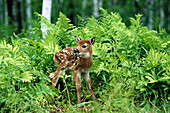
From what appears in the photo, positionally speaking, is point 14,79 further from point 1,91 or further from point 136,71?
point 136,71

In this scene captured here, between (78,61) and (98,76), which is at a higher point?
(78,61)

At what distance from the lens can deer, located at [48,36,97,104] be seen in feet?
14.7

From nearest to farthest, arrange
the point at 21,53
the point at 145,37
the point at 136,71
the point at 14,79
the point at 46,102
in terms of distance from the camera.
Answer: the point at 46,102 < the point at 14,79 < the point at 136,71 < the point at 21,53 < the point at 145,37

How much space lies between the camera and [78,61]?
15.4 feet

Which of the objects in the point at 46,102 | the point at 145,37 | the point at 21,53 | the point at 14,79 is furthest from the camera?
the point at 145,37

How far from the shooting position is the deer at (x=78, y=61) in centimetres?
449

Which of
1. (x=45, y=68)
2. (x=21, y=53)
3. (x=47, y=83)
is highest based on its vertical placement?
(x=21, y=53)

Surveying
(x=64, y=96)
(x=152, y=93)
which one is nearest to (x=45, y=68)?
(x=64, y=96)

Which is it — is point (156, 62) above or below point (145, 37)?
below

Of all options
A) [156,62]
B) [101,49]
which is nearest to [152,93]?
[156,62]

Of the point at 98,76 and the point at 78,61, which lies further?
the point at 98,76

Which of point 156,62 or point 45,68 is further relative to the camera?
point 45,68

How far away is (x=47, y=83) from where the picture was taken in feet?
16.8

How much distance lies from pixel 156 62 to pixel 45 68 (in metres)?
2.79
